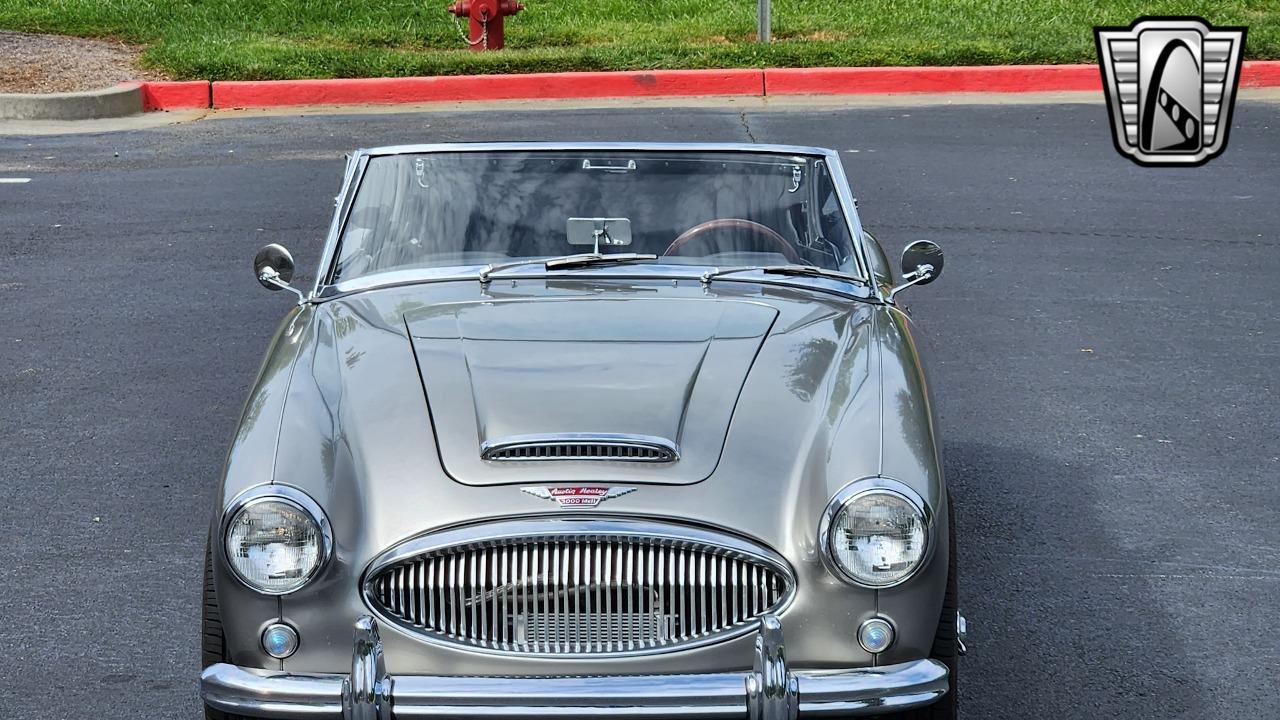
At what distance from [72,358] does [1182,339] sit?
5498 millimetres

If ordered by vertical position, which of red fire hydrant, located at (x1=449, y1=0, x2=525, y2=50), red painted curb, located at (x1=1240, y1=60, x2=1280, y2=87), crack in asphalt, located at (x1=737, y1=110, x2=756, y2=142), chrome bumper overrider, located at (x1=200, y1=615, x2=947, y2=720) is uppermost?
chrome bumper overrider, located at (x1=200, y1=615, x2=947, y2=720)

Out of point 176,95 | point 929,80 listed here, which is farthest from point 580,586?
point 176,95

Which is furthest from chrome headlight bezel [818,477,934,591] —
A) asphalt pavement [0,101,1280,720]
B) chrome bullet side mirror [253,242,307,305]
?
chrome bullet side mirror [253,242,307,305]

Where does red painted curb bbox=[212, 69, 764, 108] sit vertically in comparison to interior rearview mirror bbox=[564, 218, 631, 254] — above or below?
below

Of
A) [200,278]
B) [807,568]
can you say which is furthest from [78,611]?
[200,278]

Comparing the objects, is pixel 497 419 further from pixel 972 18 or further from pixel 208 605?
pixel 972 18

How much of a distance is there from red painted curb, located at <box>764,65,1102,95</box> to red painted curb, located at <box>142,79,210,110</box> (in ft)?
17.7

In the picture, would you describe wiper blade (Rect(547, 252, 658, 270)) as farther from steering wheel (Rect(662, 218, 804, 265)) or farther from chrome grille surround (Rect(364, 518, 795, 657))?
chrome grille surround (Rect(364, 518, 795, 657))

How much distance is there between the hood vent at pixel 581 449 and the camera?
350 cm

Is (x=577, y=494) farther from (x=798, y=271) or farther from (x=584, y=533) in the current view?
(x=798, y=271)

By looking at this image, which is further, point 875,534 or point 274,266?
point 274,266

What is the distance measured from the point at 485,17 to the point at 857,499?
13.7 metres

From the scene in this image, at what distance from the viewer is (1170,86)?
1217 centimetres

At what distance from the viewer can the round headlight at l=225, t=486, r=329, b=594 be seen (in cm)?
338
